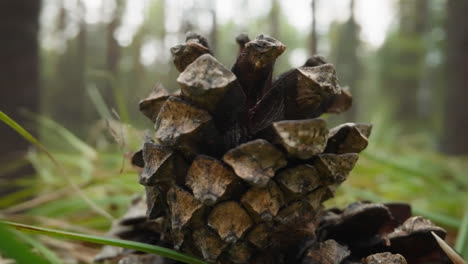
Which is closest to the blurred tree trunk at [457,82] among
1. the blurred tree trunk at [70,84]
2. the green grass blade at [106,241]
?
the green grass blade at [106,241]

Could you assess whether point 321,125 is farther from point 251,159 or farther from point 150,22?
point 150,22

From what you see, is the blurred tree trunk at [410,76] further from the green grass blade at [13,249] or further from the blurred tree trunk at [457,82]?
the green grass blade at [13,249]

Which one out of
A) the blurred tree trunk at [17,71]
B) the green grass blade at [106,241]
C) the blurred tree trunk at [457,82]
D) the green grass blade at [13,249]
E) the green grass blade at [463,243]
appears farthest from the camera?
the blurred tree trunk at [457,82]

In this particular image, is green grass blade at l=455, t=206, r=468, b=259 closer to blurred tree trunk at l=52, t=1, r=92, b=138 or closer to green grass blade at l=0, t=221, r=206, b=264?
green grass blade at l=0, t=221, r=206, b=264

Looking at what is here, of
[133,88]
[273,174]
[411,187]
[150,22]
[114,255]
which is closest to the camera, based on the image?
[273,174]

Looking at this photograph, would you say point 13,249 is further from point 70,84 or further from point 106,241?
point 70,84

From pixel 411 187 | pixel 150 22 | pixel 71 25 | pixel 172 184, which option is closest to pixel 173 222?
pixel 172 184

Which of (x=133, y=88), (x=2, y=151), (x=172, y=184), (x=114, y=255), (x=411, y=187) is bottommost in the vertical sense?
(x=133, y=88)
